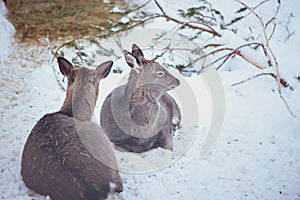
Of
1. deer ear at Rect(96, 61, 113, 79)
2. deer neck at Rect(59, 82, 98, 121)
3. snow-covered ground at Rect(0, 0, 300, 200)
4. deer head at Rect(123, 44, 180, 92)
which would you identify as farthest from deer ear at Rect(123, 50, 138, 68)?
snow-covered ground at Rect(0, 0, 300, 200)

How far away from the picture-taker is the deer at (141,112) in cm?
358

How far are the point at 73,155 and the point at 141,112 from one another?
1022mm

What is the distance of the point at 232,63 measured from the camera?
4.86m

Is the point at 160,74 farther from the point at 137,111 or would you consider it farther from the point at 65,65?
the point at 65,65

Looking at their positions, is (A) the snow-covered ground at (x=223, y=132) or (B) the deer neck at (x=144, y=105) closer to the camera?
(A) the snow-covered ground at (x=223, y=132)

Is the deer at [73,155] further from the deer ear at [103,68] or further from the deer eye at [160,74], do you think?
the deer eye at [160,74]

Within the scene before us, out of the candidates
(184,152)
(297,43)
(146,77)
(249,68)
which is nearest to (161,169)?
(184,152)

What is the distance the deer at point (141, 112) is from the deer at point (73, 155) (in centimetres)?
38

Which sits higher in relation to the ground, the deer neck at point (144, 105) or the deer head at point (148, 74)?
the deer head at point (148, 74)

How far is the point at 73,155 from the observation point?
2803 mm

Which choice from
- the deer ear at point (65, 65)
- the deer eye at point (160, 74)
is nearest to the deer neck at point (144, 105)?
the deer eye at point (160, 74)

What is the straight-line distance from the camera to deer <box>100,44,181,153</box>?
11.8ft

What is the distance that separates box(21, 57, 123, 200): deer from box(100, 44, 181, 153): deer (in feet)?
1.25

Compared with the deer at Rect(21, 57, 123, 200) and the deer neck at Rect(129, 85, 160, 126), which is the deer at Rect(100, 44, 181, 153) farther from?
the deer at Rect(21, 57, 123, 200)
